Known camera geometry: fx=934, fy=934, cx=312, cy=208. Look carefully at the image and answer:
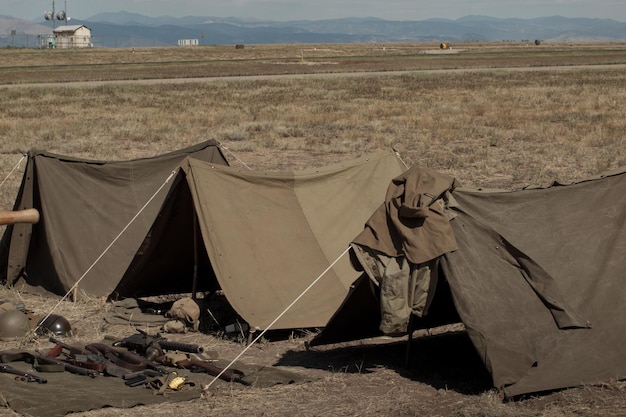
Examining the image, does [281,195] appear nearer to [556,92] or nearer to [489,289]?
[489,289]

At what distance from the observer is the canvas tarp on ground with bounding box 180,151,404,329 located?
9.07 metres

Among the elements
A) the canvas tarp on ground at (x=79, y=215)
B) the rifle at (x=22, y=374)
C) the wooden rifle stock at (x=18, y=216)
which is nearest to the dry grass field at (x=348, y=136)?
the canvas tarp on ground at (x=79, y=215)

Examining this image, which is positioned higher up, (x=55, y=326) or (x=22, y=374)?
(x=22, y=374)

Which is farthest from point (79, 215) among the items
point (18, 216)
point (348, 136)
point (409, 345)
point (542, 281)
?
point (348, 136)

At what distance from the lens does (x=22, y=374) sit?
735 cm

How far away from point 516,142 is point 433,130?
274 centimetres

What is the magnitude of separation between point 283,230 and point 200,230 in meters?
0.89

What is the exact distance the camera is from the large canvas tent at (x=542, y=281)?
23.1ft

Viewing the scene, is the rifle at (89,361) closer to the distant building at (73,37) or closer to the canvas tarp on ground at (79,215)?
the canvas tarp on ground at (79,215)

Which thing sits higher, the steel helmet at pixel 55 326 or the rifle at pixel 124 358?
the rifle at pixel 124 358

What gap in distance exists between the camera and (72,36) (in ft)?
417

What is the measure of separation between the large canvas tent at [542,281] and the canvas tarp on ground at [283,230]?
4.43 feet

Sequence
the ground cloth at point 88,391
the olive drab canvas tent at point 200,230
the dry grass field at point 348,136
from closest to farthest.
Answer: the ground cloth at point 88,391
the dry grass field at point 348,136
the olive drab canvas tent at point 200,230

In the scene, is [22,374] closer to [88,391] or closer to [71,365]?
[71,365]
